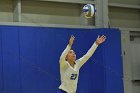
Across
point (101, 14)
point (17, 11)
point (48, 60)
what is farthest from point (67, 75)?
point (101, 14)

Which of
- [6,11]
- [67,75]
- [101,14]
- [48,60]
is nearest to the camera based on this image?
[67,75]

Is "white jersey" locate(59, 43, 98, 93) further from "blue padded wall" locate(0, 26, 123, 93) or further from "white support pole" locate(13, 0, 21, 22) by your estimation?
"white support pole" locate(13, 0, 21, 22)

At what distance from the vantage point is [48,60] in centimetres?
796

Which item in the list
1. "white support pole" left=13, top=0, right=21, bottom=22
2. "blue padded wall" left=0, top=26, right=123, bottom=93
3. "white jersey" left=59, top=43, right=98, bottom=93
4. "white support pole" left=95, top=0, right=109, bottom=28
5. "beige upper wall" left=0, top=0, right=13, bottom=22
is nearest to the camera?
"white jersey" left=59, top=43, right=98, bottom=93

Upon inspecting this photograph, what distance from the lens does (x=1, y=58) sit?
723cm

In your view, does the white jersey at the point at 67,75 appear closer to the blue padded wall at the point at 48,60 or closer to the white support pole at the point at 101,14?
the blue padded wall at the point at 48,60

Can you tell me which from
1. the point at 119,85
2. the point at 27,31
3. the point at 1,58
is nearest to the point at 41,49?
the point at 27,31

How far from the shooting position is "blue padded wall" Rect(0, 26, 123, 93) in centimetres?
734

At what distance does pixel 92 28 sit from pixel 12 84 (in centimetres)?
271

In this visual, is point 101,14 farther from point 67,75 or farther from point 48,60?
point 67,75

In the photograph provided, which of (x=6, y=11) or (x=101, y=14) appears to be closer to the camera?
(x=6, y=11)

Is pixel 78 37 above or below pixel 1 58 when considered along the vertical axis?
above

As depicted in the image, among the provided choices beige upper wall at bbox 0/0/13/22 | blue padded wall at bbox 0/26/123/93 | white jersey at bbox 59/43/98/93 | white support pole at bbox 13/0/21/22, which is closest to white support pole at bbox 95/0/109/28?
blue padded wall at bbox 0/26/123/93

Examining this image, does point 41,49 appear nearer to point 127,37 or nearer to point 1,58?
point 1,58
